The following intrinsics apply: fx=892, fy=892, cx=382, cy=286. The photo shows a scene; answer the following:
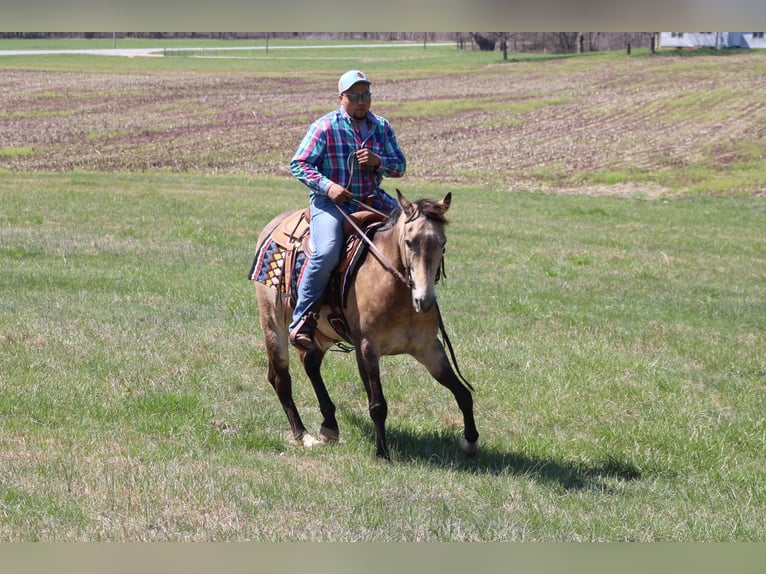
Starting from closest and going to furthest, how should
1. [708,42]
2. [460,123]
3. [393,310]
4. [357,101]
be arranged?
[393,310] < [357,101] < [460,123] < [708,42]

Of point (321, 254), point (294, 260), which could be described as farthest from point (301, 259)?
point (321, 254)

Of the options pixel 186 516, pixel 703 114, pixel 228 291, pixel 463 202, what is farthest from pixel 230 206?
pixel 703 114

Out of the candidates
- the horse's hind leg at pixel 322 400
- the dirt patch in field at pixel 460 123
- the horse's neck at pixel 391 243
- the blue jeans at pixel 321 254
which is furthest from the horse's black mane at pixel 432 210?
the dirt patch in field at pixel 460 123

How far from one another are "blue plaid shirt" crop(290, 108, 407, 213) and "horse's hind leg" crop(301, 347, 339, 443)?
1.49 metres

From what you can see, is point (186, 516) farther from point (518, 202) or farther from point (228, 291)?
point (518, 202)

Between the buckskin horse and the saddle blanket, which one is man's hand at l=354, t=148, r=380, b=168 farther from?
the saddle blanket

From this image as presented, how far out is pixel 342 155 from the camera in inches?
279

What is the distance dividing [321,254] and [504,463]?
7.05 ft

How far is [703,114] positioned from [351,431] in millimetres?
43056

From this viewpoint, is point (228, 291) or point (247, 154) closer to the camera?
point (228, 291)

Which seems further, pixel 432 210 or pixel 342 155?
pixel 342 155

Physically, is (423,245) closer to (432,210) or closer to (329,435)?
(432,210)

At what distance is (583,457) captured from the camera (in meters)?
7.00

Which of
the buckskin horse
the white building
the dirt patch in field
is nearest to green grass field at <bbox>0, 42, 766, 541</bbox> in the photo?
the buckskin horse
